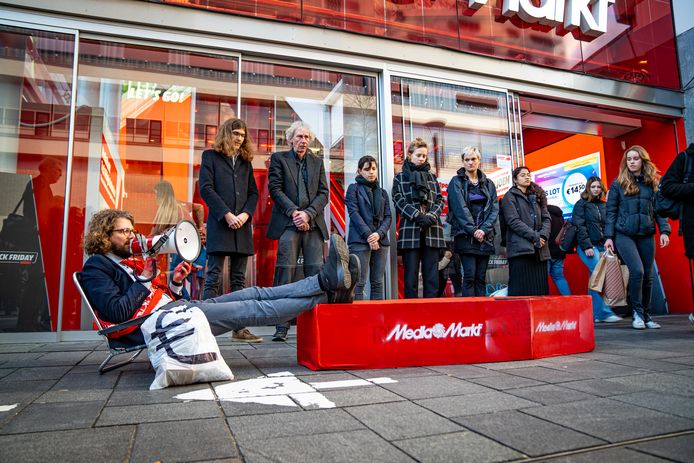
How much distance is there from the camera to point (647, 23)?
8.46 m

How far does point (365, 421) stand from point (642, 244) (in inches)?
187

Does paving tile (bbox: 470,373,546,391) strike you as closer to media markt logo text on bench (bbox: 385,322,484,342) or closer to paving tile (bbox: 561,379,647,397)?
paving tile (bbox: 561,379,647,397)

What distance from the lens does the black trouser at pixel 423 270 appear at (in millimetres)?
5074

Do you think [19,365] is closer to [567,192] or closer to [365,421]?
[365,421]

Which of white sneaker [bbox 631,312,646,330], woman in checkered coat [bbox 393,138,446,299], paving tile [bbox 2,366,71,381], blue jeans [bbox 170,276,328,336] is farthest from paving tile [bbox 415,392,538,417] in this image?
white sneaker [bbox 631,312,646,330]

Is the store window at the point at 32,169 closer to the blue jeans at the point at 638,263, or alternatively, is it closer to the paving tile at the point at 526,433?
the paving tile at the point at 526,433

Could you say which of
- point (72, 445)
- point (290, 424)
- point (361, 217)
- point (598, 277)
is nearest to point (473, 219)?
point (361, 217)

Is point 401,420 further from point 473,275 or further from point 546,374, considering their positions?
point 473,275

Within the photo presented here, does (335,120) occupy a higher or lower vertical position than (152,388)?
higher

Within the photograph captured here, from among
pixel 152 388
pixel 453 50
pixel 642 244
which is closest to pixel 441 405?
pixel 152 388

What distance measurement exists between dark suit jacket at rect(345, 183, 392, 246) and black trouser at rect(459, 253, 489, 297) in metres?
0.89

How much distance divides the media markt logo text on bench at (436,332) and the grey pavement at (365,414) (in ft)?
0.66

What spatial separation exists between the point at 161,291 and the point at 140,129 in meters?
3.35

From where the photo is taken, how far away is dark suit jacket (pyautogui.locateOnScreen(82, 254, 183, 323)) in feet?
9.47
